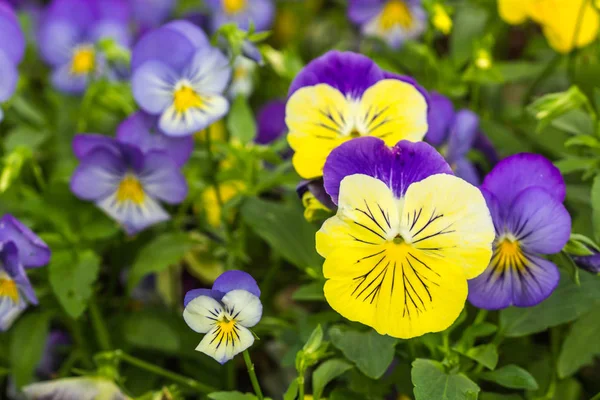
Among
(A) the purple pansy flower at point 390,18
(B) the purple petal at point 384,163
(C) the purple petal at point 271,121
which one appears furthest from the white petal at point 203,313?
(A) the purple pansy flower at point 390,18

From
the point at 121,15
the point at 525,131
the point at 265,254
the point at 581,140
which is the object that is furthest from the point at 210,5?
the point at 581,140

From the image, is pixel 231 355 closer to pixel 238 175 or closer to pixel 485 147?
pixel 238 175

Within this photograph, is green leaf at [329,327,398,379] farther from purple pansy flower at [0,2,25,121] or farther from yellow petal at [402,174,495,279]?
purple pansy flower at [0,2,25,121]

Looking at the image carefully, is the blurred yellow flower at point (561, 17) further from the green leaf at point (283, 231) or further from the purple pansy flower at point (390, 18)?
the green leaf at point (283, 231)

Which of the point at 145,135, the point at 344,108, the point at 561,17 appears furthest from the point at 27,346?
the point at 561,17

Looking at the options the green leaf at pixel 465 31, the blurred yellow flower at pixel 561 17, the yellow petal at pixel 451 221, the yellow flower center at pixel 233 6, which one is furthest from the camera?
the yellow flower center at pixel 233 6

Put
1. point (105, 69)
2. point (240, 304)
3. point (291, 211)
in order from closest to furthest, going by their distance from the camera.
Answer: point (240, 304)
point (291, 211)
point (105, 69)

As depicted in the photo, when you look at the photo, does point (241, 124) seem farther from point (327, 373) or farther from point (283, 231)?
point (327, 373)
